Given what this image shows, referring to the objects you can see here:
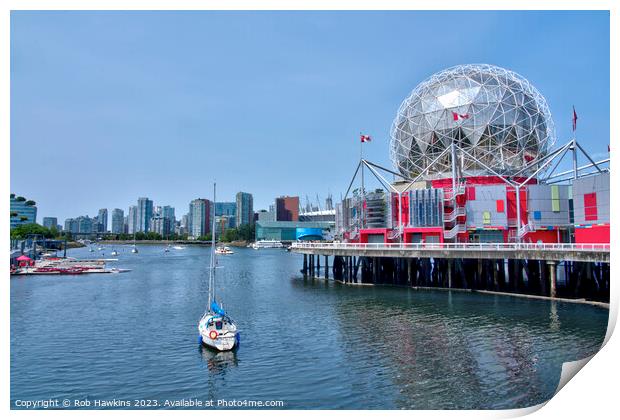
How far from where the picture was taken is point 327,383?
21656 mm

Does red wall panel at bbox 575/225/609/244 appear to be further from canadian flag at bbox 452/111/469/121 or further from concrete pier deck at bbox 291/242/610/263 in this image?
canadian flag at bbox 452/111/469/121

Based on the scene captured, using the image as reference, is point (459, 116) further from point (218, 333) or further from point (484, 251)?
point (218, 333)

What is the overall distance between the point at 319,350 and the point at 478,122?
141 feet

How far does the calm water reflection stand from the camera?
68.8 feet

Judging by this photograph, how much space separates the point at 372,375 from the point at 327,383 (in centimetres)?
229

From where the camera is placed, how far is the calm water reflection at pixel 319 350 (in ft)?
68.8

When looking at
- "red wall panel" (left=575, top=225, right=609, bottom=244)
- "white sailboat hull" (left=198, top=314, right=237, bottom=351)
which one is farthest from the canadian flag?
"white sailboat hull" (left=198, top=314, right=237, bottom=351)

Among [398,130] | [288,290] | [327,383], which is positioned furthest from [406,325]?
[398,130]

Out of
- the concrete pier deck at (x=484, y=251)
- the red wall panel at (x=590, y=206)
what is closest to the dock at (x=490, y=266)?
the concrete pier deck at (x=484, y=251)

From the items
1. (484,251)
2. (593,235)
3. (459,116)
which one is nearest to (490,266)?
(484,251)

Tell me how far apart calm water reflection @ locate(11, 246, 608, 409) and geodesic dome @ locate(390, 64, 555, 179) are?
2171 centimetres

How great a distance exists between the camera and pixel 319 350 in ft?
88.8

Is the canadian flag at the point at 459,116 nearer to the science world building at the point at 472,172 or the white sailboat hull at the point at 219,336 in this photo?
the science world building at the point at 472,172

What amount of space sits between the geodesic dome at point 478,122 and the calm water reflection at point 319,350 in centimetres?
2171
